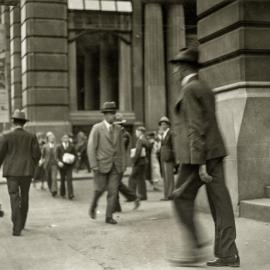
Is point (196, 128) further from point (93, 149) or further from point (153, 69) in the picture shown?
point (153, 69)

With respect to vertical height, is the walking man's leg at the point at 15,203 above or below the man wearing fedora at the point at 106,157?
below

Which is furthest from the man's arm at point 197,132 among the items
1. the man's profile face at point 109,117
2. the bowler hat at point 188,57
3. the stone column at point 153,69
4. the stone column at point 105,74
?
the stone column at point 105,74

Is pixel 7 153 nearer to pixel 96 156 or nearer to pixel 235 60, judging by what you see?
pixel 96 156

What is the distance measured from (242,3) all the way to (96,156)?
3.31 meters

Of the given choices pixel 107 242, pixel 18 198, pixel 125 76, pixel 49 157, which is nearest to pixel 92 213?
pixel 18 198

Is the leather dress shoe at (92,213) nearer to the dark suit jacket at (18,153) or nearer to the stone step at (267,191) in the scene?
the dark suit jacket at (18,153)

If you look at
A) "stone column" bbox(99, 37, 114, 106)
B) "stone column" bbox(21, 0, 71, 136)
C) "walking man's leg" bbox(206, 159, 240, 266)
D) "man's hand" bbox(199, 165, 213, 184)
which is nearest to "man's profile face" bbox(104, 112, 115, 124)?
"walking man's leg" bbox(206, 159, 240, 266)

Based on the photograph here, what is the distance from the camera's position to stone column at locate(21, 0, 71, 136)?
2234 cm

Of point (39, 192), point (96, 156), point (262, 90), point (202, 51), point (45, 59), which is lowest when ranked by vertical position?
point (39, 192)

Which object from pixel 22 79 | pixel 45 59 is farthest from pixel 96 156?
pixel 22 79

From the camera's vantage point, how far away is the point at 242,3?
31.4ft

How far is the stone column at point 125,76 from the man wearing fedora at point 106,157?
13.8m

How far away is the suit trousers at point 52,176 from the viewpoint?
50.0ft

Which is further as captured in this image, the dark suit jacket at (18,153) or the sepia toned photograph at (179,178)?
the dark suit jacket at (18,153)
